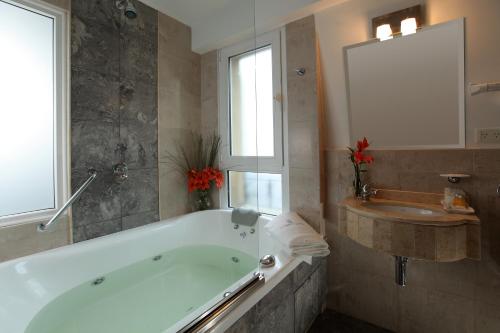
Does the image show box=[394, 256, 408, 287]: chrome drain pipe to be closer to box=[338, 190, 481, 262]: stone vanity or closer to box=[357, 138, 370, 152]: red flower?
box=[338, 190, 481, 262]: stone vanity

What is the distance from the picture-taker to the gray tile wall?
59.4 inches

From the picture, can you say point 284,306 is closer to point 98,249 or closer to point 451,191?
point 451,191

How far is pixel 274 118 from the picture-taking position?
6.24 ft

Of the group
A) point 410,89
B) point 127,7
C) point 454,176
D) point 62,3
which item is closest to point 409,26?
point 410,89

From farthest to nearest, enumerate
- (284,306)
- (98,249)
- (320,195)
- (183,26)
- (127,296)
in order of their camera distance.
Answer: (183,26) → (320,195) → (98,249) → (127,296) → (284,306)

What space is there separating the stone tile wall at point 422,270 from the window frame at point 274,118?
39 centimetres

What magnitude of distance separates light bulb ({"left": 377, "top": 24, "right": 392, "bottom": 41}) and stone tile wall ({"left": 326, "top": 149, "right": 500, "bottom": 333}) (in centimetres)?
71

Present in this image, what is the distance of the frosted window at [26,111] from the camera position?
132 cm

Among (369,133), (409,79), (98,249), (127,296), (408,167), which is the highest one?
(409,79)

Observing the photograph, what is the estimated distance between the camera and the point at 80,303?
1.29m

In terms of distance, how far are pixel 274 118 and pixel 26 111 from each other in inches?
64.0

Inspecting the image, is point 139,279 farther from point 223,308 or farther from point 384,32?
point 384,32

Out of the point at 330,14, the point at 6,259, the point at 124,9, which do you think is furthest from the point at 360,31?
the point at 6,259

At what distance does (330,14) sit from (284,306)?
6.06ft
